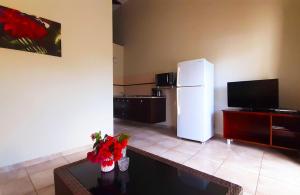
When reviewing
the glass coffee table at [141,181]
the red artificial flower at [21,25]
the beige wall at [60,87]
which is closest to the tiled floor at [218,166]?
the beige wall at [60,87]

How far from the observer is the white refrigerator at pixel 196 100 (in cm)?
302

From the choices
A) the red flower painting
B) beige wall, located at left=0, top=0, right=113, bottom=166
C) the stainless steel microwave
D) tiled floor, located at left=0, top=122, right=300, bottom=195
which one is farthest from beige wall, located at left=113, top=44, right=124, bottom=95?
the red flower painting

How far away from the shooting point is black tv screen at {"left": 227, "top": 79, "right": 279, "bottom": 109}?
2.59 m

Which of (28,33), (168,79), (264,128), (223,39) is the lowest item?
(264,128)

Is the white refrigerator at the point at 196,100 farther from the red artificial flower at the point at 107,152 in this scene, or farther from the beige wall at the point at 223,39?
the red artificial flower at the point at 107,152

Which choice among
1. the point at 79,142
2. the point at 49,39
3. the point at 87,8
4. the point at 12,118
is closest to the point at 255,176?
the point at 79,142

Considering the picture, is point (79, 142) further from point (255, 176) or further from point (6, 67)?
point (255, 176)

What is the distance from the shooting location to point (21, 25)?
2.12m

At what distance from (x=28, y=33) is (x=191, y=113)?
9.31 ft

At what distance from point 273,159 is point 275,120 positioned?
0.78m

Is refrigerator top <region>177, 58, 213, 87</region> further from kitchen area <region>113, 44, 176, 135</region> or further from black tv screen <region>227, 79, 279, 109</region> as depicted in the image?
kitchen area <region>113, 44, 176, 135</region>

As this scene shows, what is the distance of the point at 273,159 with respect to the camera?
7.58 ft

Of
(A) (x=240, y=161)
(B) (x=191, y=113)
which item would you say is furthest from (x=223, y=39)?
(A) (x=240, y=161)

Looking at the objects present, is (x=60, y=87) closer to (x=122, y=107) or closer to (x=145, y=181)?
(x=145, y=181)
